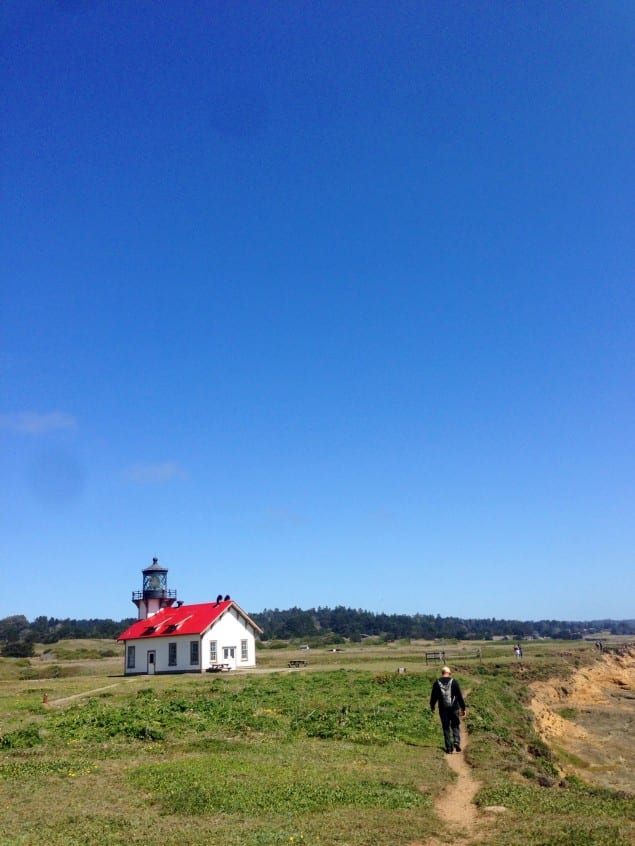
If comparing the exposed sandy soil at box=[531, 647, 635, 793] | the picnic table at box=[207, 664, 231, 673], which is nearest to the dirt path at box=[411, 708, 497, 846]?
the exposed sandy soil at box=[531, 647, 635, 793]

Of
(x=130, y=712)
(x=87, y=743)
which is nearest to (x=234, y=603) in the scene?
(x=130, y=712)

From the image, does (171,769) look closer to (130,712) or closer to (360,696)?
(130,712)

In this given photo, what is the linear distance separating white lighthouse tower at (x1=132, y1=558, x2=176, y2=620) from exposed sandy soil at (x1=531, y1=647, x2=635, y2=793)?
3555 centimetres

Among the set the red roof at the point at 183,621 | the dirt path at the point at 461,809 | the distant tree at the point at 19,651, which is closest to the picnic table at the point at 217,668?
the red roof at the point at 183,621

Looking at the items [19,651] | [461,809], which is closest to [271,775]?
[461,809]

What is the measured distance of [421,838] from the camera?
41.5 feet

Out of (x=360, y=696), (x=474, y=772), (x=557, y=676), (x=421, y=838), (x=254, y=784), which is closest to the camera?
(x=421, y=838)

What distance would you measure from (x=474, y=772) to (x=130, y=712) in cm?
1443

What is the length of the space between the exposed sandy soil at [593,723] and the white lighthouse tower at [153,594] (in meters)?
35.5

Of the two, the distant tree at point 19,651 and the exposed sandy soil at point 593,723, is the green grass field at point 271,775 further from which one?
the distant tree at point 19,651

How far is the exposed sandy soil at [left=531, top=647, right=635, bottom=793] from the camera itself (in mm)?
30969

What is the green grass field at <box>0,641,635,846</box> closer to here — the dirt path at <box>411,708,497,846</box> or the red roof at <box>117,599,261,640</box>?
the dirt path at <box>411,708,497,846</box>

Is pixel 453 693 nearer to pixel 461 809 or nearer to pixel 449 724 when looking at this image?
pixel 449 724

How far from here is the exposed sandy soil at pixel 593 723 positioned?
30969 mm
